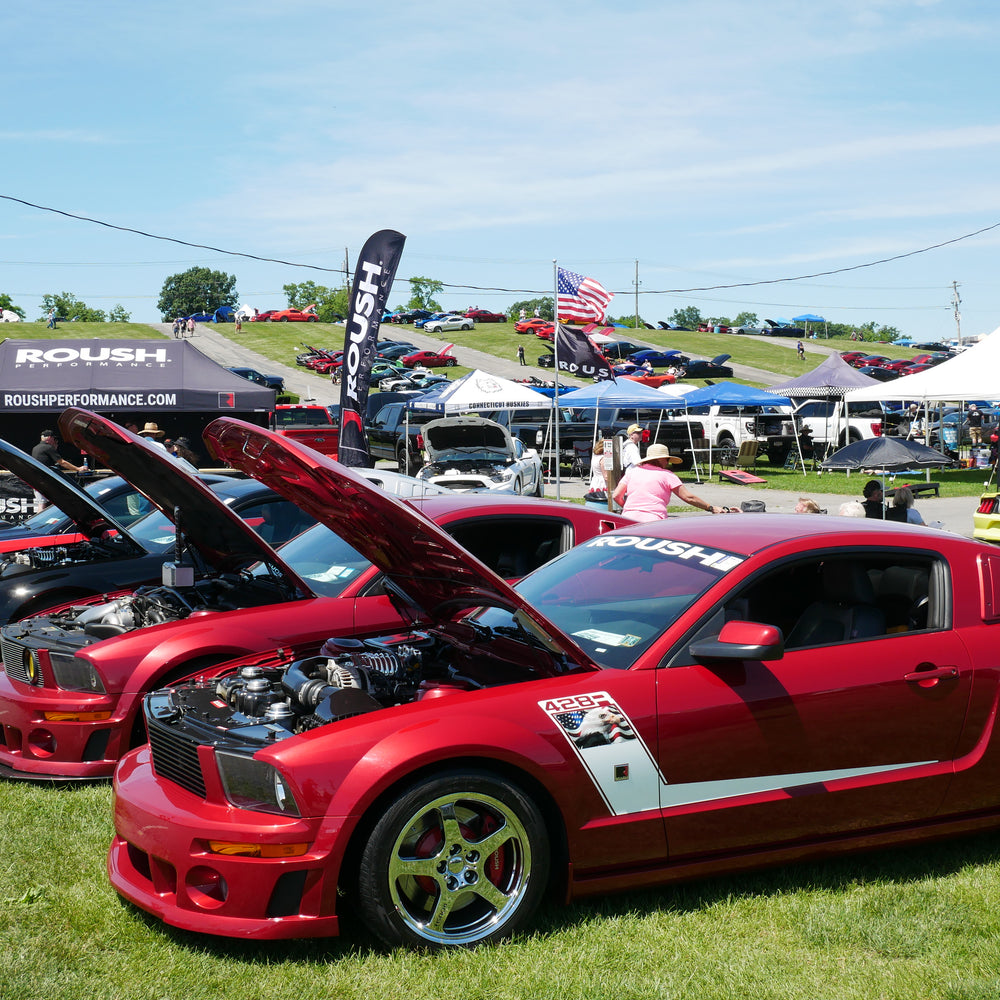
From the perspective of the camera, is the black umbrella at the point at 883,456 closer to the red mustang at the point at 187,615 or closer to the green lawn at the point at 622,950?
the red mustang at the point at 187,615

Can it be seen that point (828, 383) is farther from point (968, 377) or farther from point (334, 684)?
point (334, 684)

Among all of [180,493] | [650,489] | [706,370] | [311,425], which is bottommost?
[311,425]

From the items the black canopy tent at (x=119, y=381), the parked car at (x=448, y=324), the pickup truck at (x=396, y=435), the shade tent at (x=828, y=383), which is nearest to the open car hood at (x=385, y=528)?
the black canopy tent at (x=119, y=381)

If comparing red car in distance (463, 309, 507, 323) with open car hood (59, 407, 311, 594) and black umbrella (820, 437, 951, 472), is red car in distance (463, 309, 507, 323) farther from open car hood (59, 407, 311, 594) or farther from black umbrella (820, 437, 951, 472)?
open car hood (59, 407, 311, 594)

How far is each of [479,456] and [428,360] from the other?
3832 cm

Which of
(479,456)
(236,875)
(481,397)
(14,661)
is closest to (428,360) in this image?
(481,397)

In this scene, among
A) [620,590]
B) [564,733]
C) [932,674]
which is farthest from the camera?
[620,590]

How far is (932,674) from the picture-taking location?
411cm

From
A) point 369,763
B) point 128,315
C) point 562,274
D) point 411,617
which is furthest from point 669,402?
point 128,315

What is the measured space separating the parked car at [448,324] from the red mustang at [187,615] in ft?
239

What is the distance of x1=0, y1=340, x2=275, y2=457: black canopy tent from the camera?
20391mm

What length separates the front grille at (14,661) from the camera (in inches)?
215

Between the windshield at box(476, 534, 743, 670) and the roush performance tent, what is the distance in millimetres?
16599

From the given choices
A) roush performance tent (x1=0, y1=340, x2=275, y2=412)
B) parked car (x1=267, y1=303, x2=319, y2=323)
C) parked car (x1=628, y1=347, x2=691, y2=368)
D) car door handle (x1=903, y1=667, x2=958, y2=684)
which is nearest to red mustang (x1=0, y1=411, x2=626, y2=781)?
car door handle (x1=903, y1=667, x2=958, y2=684)
